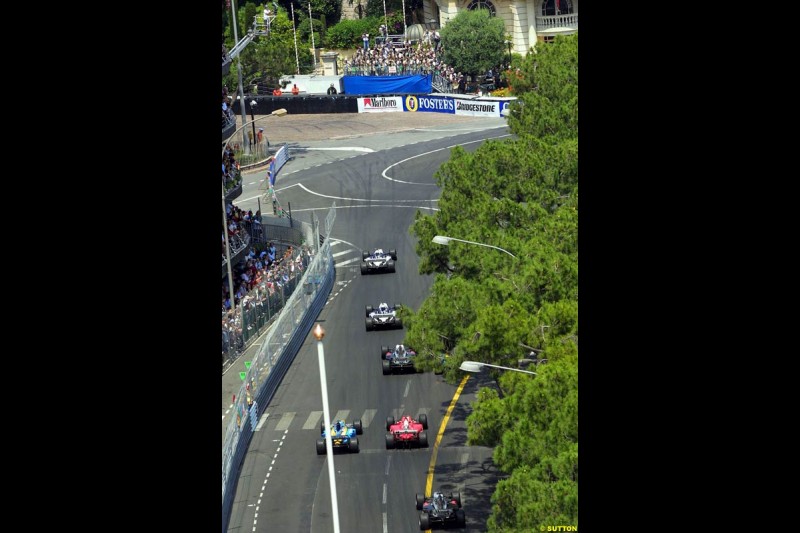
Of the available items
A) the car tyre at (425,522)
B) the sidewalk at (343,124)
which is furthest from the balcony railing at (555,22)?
the car tyre at (425,522)

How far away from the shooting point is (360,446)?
124ft

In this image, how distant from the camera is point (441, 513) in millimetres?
30859

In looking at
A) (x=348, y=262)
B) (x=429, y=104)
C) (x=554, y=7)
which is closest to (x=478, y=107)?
(x=429, y=104)

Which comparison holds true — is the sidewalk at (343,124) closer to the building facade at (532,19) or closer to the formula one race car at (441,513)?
the building facade at (532,19)

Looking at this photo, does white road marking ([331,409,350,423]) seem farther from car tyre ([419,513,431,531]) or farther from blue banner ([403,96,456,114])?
blue banner ([403,96,456,114])

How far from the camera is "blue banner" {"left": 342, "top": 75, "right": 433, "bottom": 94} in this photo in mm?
97562

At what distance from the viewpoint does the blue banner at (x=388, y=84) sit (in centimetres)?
9756

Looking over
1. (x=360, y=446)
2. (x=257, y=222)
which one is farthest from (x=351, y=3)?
(x=360, y=446)

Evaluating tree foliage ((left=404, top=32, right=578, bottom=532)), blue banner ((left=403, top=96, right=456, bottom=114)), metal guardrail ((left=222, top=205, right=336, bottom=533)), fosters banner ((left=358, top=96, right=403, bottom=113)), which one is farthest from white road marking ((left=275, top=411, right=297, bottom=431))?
fosters banner ((left=358, top=96, right=403, bottom=113))

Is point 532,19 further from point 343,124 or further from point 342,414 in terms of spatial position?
point 342,414

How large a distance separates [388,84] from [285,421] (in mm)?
61973
